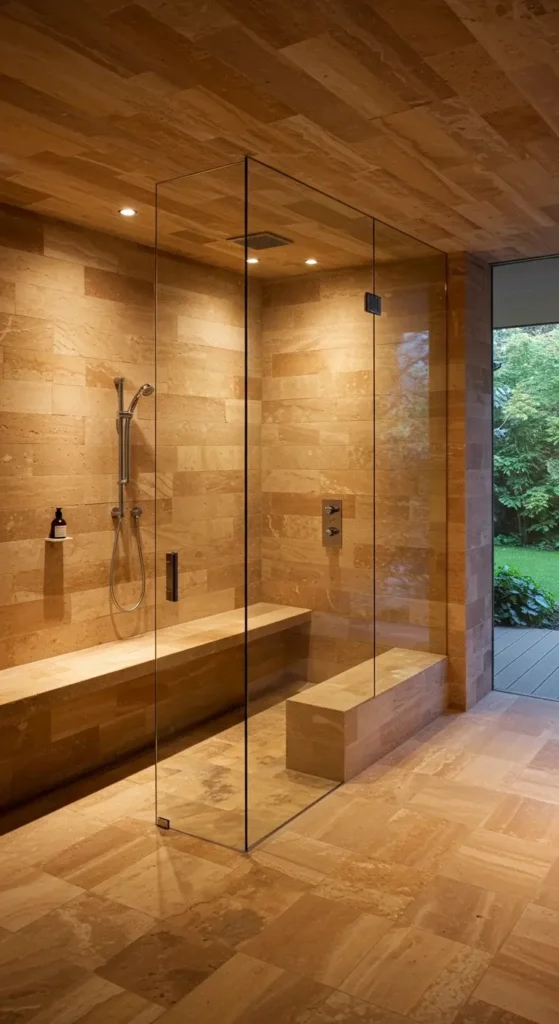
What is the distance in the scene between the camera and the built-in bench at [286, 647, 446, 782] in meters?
3.44

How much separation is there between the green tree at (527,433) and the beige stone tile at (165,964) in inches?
126

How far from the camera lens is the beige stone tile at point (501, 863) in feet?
9.16

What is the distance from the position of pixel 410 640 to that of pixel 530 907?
6.18 feet

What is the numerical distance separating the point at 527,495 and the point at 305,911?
3.01 meters

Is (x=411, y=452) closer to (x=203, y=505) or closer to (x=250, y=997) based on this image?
(x=203, y=505)

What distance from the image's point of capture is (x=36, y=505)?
375cm

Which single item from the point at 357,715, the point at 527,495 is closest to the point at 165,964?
the point at 357,715

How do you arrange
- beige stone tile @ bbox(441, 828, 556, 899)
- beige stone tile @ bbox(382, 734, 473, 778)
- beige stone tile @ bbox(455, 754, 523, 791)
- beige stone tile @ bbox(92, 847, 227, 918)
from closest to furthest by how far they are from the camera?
beige stone tile @ bbox(92, 847, 227, 918), beige stone tile @ bbox(441, 828, 556, 899), beige stone tile @ bbox(455, 754, 523, 791), beige stone tile @ bbox(382, 734, 473, 778)

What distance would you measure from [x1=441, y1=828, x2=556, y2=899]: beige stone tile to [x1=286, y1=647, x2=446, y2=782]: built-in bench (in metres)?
0.68

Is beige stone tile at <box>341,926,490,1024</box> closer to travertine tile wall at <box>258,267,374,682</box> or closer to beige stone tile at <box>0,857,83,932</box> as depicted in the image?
beige stone tile at <box>0,857,83,932</box>

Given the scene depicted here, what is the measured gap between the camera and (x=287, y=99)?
2494mm

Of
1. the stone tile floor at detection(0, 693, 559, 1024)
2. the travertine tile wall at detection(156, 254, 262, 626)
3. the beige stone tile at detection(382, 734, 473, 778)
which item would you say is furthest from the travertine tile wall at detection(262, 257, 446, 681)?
the stone tile floor at detection(0, 693, 559, 1024)

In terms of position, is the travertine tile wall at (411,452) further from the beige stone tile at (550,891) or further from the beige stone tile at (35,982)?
the beige stone tile at (35,982)

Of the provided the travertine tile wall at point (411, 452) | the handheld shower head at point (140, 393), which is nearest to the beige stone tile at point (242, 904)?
the travertine tile wall at point (411, 452)
